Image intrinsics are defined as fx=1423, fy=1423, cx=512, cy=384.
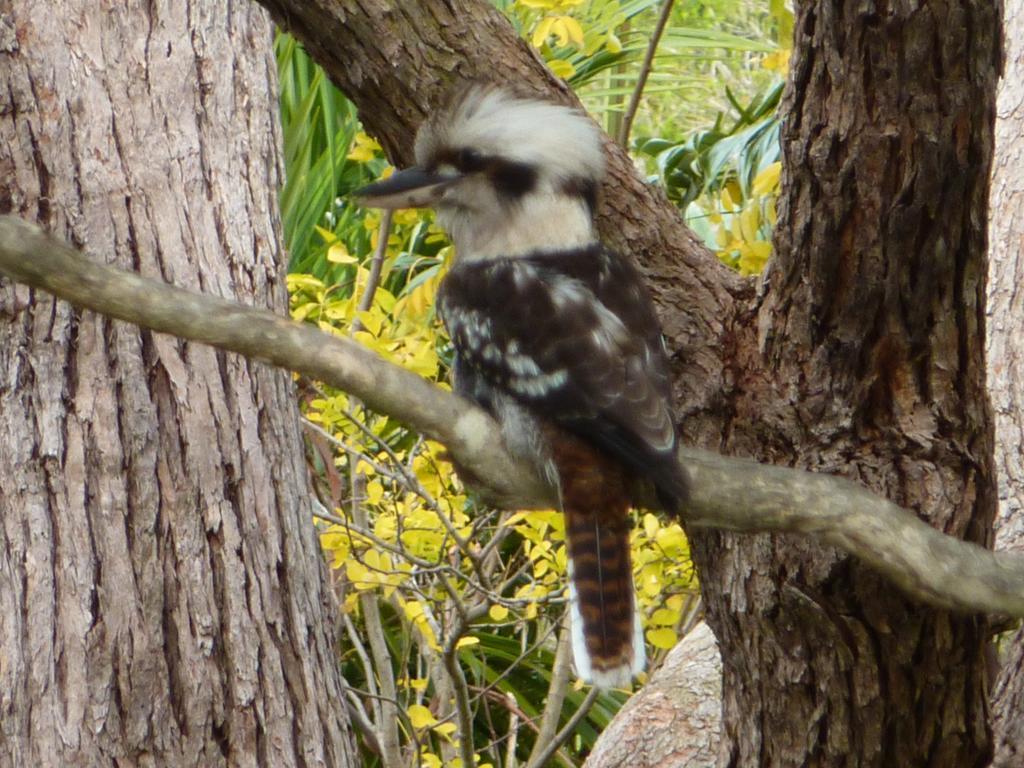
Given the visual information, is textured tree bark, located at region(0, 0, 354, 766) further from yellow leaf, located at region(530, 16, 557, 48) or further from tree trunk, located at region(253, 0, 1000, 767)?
yellow leaf, located at region(530, 16, 557, 48)

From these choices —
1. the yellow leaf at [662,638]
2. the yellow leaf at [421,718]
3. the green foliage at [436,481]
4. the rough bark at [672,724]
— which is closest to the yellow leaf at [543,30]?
the green foliage at [436,481]

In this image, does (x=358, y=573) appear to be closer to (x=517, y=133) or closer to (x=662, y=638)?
(x=662, y=638)

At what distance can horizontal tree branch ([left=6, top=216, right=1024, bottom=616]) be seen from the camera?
1532 mm

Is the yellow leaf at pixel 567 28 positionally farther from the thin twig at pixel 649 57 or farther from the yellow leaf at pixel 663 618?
the yellow leaf at pixel 663 618

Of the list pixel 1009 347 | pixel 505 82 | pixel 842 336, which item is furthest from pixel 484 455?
pixel 1009 347

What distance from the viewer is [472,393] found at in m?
2.32

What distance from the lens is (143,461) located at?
2.36 metres

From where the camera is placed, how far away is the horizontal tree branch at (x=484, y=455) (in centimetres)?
153

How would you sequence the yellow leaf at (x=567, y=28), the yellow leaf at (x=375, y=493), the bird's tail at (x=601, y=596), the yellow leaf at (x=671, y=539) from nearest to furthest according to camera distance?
the bird's tail at (x=601, y=596), the yellow leaf at (x=567, y=28), the yellow leaf at (x=671, y=539), the yellow leaf at (x=375, y=493)

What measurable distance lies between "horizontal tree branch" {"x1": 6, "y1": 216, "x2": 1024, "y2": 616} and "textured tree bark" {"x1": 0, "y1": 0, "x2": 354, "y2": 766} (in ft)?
1.94

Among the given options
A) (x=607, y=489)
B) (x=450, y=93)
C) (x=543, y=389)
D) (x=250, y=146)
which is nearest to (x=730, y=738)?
(x=607, y=489)

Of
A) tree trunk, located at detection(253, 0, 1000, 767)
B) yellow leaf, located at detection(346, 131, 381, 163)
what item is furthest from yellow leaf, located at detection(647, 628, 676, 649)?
yellow leaf, located at detection(346, 131, 381, 163)

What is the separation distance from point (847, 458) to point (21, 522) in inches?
52.2

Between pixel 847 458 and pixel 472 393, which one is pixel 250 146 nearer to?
pixel 472 393
